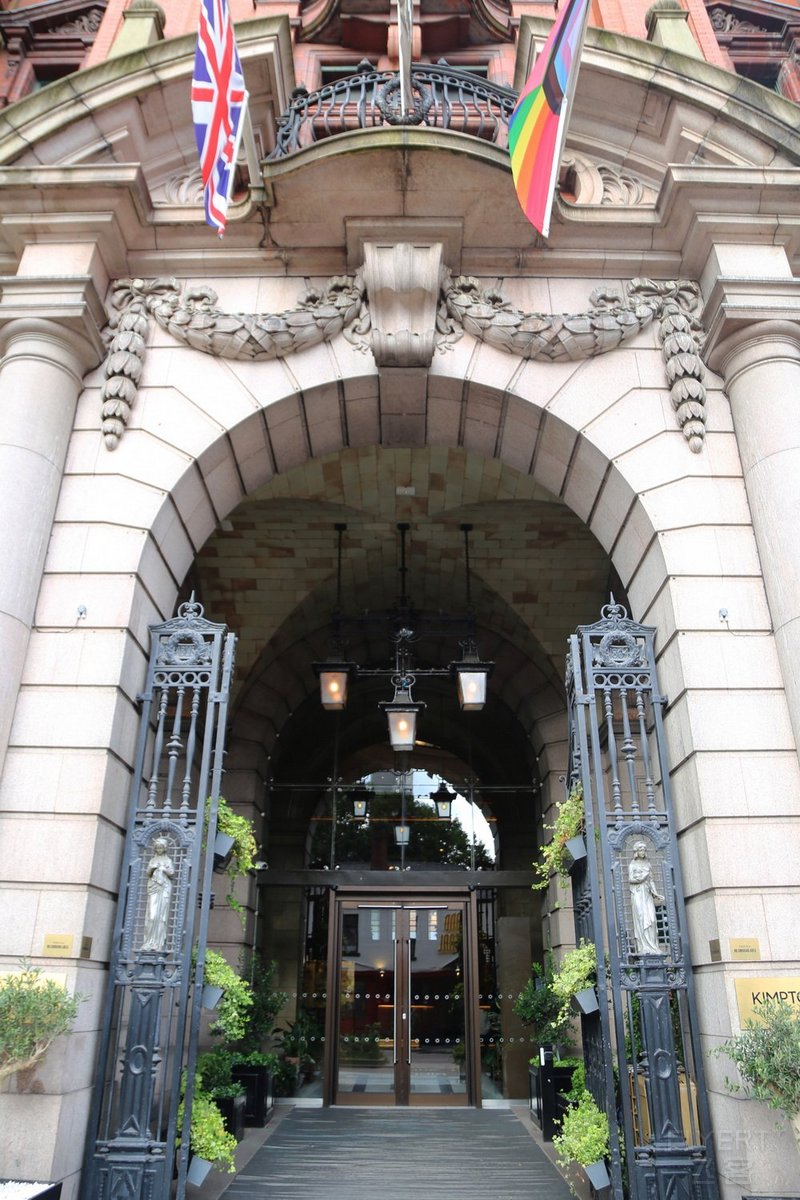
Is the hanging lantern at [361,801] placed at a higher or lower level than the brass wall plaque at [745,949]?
higher

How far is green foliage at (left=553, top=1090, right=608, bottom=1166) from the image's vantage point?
6301 mm

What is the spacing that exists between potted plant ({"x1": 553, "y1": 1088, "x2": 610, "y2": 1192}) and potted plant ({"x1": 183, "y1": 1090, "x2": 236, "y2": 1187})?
2.52 m

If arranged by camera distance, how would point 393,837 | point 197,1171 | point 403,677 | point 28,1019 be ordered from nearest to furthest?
point 28,1019
point 197,1171
point 403,677
point 393,837

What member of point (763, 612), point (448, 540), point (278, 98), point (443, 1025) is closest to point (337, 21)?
point (278, 98)

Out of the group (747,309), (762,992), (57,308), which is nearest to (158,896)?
(762,992)

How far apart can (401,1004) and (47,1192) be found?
29.2 ft

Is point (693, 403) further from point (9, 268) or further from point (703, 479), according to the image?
point (9, 268)

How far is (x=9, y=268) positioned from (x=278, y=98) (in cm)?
355

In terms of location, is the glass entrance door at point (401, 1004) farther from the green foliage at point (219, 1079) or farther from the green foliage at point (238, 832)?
the green foliage at point (238, 832)

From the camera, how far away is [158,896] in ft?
21.7

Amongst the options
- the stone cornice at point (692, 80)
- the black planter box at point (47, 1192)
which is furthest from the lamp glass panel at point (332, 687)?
the stone cornice at point (692, 80)

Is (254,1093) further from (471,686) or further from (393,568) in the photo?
(393,568)

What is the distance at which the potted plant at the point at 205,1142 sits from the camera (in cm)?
625

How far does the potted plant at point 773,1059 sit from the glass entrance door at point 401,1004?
846 cm
